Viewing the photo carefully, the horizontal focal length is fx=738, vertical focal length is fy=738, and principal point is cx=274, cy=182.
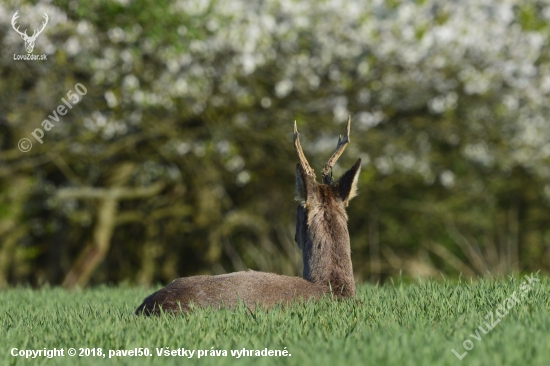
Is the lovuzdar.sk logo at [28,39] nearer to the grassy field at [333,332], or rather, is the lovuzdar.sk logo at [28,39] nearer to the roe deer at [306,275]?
the grassy field at [333,332]

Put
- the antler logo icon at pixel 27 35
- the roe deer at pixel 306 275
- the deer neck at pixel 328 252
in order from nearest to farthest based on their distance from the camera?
the roe deer at pixel 306 275 → the deer neck at pixel 328 252 → the antler logo icon at pixel 27 35

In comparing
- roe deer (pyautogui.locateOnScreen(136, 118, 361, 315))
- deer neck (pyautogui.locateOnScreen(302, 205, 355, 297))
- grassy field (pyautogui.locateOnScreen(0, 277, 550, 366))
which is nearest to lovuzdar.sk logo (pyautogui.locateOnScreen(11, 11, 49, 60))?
grassy field (pyautogui.locateOnScreen(0, 277, 550, 366))

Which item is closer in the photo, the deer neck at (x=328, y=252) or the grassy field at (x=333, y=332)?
the grassy field at (x=333, y=332)

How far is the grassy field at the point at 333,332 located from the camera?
13.0 ft

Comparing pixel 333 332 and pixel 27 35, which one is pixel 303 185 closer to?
pixel 333 332

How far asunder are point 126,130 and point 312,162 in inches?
164

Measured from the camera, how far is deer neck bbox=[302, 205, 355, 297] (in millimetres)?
6234

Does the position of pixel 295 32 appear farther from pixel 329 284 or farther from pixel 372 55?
pixel 329 284

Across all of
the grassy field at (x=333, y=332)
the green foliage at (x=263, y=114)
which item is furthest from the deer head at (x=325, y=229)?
the green foliage at (x=263, y=114)

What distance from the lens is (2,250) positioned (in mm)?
17844

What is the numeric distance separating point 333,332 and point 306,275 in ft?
5.54

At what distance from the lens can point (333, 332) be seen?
15.5ft

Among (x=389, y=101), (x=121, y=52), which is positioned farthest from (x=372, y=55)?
(x=121, y=52)

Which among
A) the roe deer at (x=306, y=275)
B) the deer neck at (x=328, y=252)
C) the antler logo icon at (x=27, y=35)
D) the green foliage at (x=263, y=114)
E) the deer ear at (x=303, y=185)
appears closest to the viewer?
the roe deer at (x=306, y=275)
